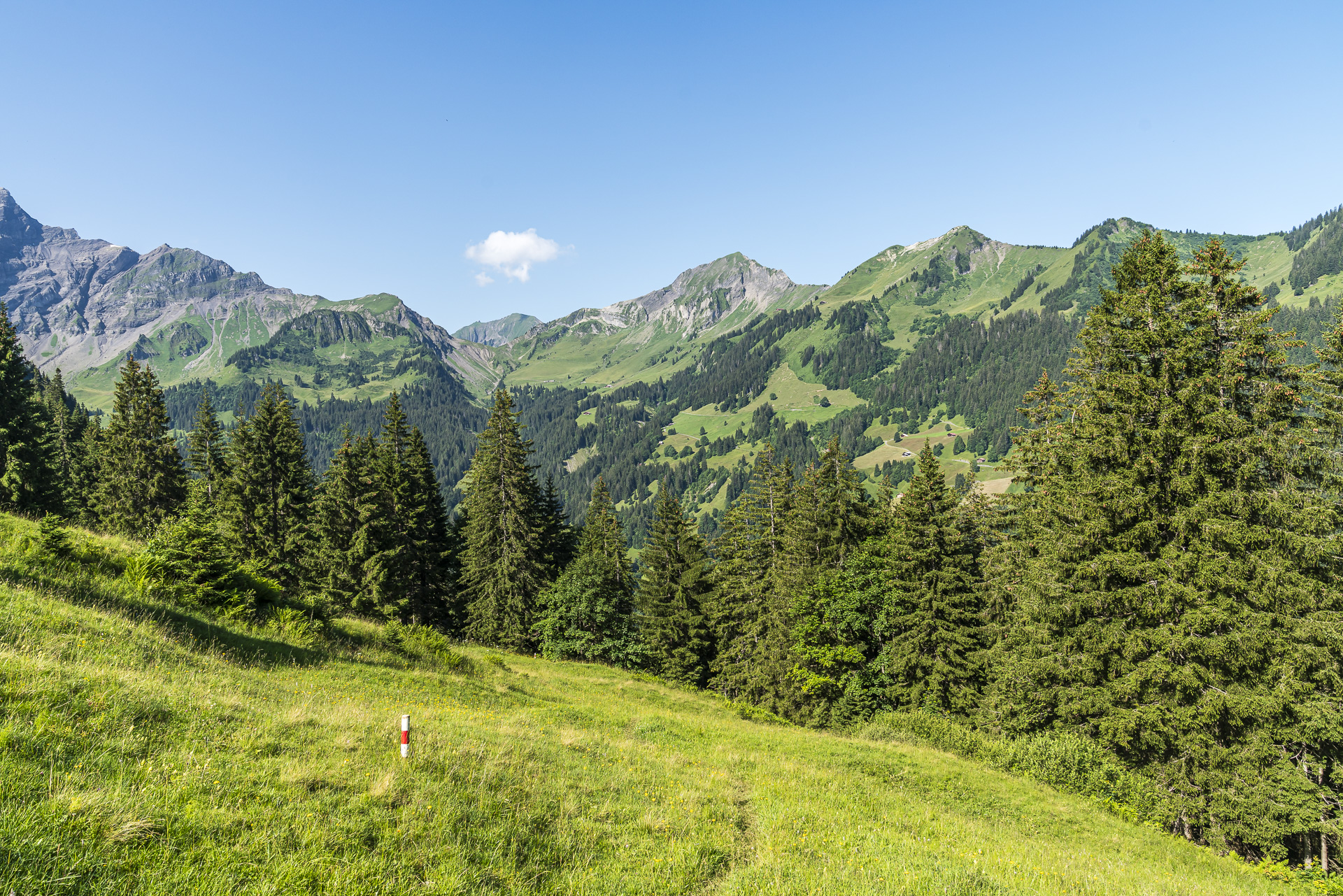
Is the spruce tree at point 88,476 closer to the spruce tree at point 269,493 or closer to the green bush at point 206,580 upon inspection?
the spruce tree at point 269,493

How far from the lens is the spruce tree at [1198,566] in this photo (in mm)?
18562

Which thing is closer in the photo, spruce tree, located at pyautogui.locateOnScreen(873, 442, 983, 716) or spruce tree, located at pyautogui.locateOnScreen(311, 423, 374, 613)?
spruce tree, located at pyautogui.locateOnScreen(873, 442, 983, 716)

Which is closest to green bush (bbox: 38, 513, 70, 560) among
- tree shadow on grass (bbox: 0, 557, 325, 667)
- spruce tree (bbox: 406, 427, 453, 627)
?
tree shadow on grass (bbox: 0, 557, 325, 667)

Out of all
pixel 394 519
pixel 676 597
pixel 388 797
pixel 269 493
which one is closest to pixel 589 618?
pixel 676 597

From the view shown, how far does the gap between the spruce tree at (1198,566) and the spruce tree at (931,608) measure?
714 centimetres

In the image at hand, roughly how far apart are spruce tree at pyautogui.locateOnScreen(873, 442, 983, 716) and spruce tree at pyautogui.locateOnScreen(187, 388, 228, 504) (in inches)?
1957

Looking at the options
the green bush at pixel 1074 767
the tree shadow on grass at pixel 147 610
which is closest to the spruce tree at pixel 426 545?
the tree shadow on grass at pixel 147 610

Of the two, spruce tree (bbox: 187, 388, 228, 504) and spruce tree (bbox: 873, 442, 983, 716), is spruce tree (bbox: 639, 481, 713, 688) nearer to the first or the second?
spruce tree (bbox: 873, 442, 983, 716)

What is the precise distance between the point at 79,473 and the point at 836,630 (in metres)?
65.6

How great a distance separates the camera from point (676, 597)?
52.4 metres

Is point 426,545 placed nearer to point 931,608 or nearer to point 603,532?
point 603,532

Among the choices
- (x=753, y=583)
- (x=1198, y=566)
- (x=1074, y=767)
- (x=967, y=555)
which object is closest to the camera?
(x=1198, y=566)

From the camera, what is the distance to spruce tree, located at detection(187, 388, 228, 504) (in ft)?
143

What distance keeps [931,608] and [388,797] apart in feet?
107
